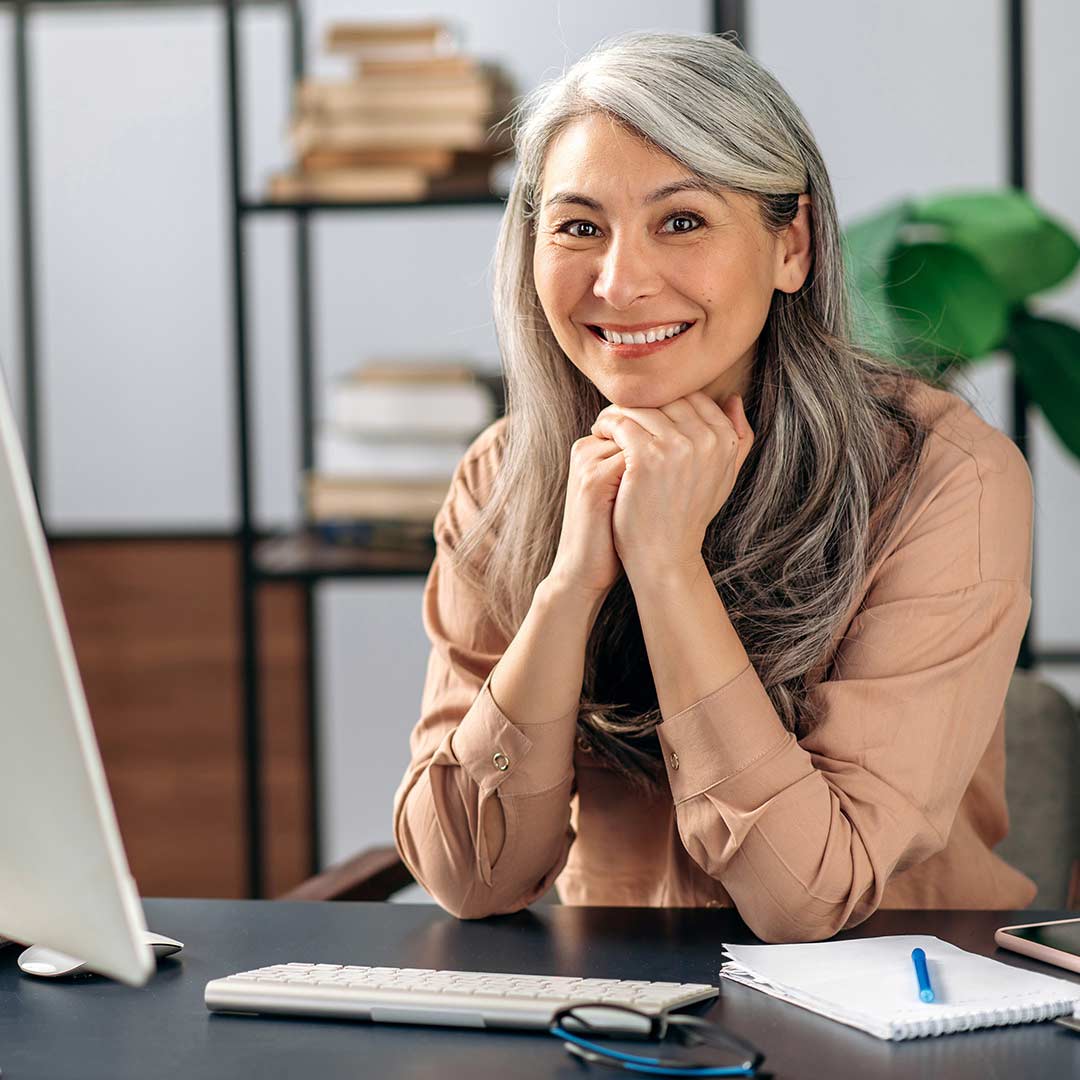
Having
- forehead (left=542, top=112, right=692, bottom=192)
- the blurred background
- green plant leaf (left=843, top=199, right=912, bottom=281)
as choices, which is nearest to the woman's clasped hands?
forehead (left=542, top=112, right=692, bottom=192)

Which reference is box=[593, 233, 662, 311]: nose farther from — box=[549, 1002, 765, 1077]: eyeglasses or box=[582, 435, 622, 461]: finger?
box=[549, 1002, 765, 1077]: eyeglasses

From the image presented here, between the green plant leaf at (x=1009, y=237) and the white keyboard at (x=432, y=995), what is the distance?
159 cm

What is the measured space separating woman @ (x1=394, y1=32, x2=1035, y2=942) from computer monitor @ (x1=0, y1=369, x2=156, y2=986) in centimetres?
55

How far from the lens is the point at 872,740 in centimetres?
131

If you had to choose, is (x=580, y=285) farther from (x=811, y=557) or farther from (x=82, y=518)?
(x=82, y=518)

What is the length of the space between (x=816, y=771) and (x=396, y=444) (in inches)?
60.6

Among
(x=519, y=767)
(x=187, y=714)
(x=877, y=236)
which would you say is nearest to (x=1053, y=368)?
(x=877, y=236)

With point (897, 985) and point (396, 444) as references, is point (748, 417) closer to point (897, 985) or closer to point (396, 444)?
point (897, 985)

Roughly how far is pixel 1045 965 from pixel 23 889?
69cm

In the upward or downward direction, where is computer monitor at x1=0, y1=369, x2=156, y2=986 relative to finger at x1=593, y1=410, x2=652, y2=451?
downward

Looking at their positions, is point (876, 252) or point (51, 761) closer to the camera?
point (51, 761)

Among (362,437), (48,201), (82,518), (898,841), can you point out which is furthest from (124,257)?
(898,841)

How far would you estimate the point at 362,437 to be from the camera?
106 inches

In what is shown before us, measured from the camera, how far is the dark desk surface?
945 millimetres
